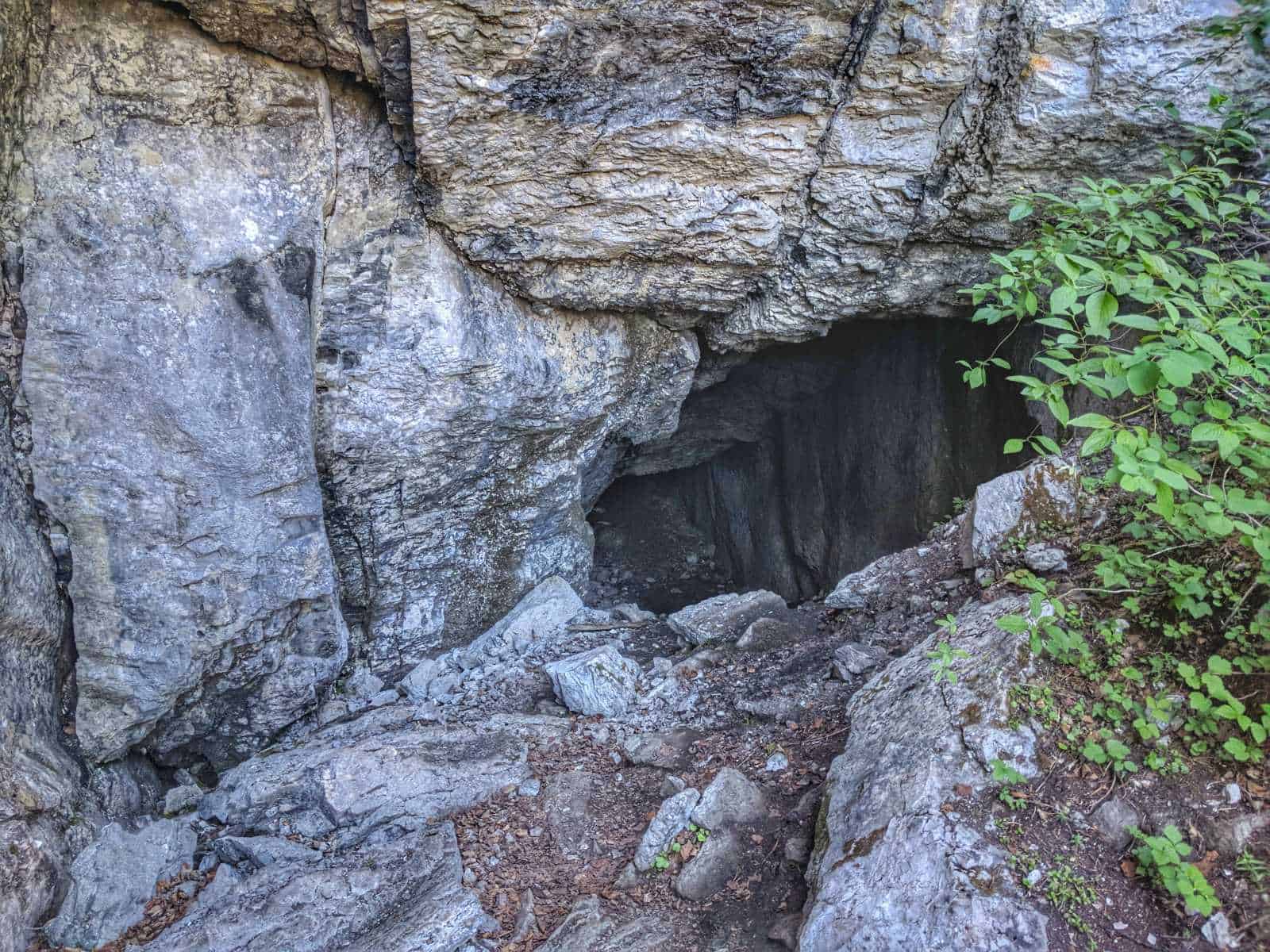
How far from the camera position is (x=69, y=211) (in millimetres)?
3527

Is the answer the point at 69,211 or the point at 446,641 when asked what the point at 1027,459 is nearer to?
the point at 446,641

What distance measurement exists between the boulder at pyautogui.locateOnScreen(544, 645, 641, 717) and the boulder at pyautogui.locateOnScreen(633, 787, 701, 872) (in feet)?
3.60

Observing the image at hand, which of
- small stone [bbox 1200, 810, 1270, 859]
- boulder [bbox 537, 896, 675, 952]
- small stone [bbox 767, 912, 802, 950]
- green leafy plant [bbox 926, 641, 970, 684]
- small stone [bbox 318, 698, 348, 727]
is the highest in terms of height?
green leafy plant [bbox 926, 641, 970, 684]

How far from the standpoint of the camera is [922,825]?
102 inches

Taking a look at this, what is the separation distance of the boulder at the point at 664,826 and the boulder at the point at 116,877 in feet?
7.44

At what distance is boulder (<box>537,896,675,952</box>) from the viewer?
293 centimetres

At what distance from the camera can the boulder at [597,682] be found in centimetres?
454

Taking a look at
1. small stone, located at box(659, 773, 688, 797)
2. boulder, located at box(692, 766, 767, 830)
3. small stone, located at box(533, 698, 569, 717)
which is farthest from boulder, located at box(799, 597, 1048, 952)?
small stone, located at box(533, 698, 569, 717)

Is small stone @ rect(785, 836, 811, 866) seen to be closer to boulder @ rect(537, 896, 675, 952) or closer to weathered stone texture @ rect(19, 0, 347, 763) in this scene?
boulder @ rect(537, 896, 675, 952)

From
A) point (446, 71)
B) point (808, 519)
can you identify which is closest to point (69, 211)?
point (446, 71)

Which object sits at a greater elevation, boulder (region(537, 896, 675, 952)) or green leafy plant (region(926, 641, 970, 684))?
green leafy plant (region(926, 641, 970, 684))

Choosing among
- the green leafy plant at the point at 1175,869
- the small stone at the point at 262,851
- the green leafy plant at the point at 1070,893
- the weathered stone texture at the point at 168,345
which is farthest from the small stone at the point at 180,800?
the green leafy plant at the point at 1175,869

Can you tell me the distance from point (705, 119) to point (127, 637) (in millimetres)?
Result: 4055

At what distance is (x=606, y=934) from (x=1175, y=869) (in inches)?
76.9
